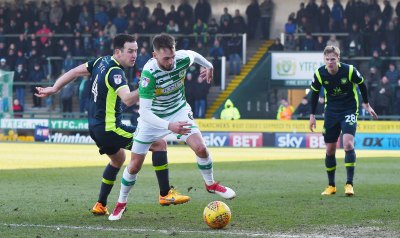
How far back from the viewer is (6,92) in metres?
35.5

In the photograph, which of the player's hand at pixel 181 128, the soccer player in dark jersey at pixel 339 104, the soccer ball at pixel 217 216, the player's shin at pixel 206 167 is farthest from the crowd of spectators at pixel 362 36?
the player's hand at pixel 181 128

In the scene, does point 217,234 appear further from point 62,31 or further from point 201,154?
point 62,31

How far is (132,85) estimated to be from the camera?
3600 centimetres

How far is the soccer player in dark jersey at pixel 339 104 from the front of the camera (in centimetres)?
1357

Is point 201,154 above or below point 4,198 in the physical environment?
above

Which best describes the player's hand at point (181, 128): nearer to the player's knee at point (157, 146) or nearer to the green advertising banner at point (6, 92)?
the player's knee at point (157, 146)

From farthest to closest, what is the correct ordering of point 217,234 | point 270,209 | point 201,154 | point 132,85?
point 132,85
point 270,209
point 201,154
point 217,234

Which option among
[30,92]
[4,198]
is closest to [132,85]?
[30,92]

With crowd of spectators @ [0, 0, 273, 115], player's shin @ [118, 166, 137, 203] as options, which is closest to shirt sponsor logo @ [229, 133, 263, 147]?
crowd of spectators @ [0, 0, 273, 115]

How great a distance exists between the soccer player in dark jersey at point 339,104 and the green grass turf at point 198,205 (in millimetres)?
557

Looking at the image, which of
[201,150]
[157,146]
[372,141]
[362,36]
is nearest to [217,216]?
[201,150]

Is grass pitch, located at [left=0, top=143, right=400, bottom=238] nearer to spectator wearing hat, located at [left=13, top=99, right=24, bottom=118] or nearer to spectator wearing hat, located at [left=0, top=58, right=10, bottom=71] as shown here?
spectator wearing hat, located at [left=13, top=99, right=24, bottom=118]

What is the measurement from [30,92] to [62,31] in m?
3.64

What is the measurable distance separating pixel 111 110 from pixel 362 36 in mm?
25193
